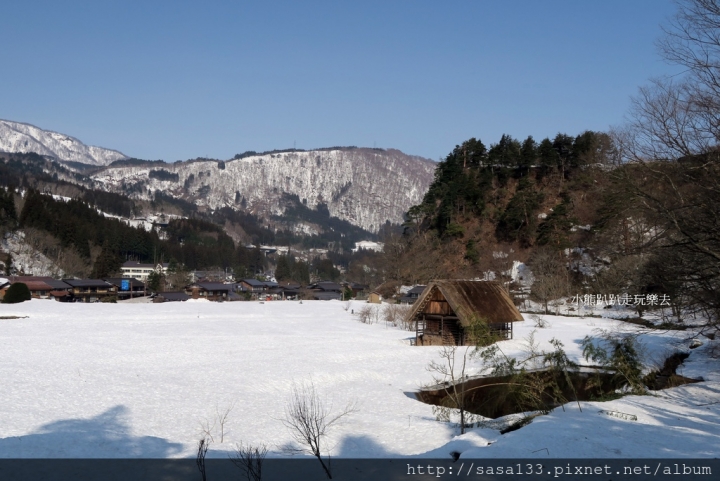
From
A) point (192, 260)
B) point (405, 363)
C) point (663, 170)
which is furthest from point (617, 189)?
point (192, 260)

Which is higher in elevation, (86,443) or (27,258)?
(27,258)

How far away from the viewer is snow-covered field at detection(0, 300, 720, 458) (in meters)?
11.5

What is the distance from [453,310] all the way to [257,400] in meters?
16.4

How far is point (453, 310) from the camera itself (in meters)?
31.2

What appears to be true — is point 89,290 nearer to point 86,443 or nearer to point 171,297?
point 171,297

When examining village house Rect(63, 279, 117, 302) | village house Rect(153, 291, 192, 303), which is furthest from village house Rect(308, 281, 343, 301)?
village house Rect(63, 279, 117, 302)

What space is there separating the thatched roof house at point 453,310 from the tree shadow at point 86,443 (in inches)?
796

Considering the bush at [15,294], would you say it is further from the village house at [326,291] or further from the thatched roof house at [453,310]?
the village house at [326,291]

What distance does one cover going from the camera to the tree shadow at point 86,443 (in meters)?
11.4

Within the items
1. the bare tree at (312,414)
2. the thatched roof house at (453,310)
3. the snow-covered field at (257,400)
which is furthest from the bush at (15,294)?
the bare tree at (312,414)

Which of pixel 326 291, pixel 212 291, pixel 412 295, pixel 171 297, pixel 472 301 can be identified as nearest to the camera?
pixel 472 301

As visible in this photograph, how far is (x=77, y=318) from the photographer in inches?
1614
